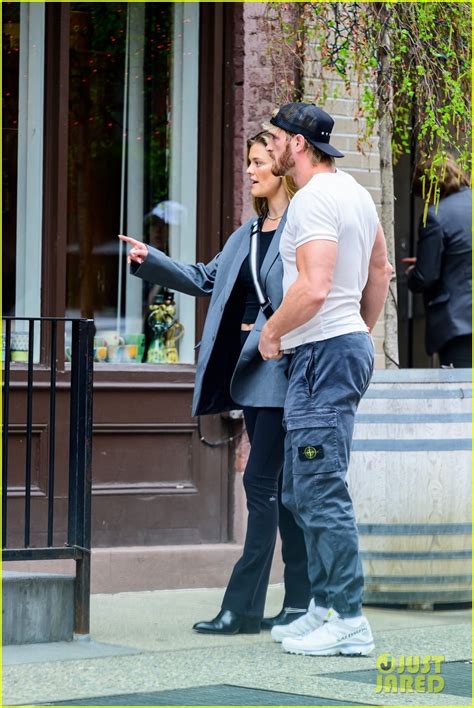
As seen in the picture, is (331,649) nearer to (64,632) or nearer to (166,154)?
(64,632)

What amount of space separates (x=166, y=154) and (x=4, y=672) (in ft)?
11.8

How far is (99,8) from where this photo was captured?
294 inches

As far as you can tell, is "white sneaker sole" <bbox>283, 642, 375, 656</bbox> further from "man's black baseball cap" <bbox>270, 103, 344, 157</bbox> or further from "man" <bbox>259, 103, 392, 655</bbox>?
"man's black baseball cap" <bbox>270, 103, 344, 157</bbox>

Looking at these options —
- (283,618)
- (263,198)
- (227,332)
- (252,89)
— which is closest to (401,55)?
(252,89)

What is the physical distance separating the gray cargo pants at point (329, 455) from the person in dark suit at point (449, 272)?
3053 millimetres

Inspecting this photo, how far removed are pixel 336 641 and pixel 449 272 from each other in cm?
355

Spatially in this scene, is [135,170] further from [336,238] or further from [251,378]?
[336,238]

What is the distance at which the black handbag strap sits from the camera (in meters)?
5.65

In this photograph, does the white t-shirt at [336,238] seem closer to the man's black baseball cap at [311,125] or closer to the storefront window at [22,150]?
the man's black baseball cap at [311,125]

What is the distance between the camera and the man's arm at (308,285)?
506 cm

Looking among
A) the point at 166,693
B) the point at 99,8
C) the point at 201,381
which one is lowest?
the point at 166,693

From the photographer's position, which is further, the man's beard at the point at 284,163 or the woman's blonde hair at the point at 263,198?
the woman's blonde hair at the point at 263,198

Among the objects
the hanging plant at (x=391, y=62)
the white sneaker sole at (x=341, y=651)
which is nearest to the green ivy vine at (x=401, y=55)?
the hanging plant at (x=391, y=62)

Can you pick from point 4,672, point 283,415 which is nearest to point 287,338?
point 283,415
